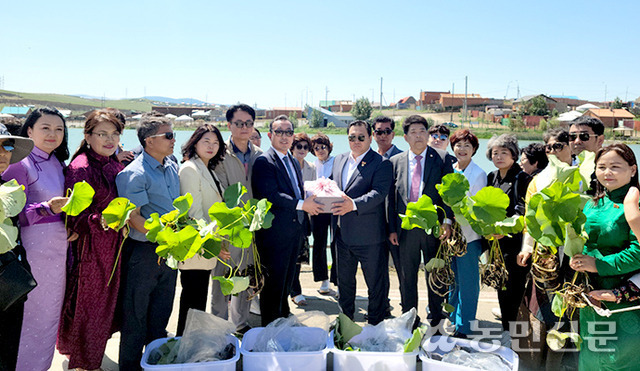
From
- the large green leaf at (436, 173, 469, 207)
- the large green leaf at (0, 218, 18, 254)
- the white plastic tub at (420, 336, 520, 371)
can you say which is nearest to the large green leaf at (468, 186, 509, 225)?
the large green leaf at (436, 173, 469, 207)

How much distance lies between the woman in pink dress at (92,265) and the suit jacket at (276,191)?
3.28 ft

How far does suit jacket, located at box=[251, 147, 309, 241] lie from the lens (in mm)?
3236

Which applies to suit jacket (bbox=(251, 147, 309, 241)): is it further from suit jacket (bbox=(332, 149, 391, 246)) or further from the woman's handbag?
the woman's handbag

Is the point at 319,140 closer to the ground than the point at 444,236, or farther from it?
farther from it

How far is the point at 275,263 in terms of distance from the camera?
129 inches

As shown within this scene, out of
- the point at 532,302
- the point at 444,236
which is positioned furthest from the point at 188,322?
the point at 532,302

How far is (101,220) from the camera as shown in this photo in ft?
8.43

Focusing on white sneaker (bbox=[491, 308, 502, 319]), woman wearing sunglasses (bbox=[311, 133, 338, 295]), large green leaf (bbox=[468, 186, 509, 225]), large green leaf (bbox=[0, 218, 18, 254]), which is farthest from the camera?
woman wearing sunglasses (bbox=[311, 133, 338, 295])

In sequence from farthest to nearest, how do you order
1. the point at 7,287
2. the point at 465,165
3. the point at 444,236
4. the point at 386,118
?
the point at 386,118 < the point at 465,165 < the point at 444,236 < the point at 7,287

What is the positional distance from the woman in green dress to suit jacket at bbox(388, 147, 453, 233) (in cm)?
129

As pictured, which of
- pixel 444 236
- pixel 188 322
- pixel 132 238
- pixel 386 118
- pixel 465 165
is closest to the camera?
pixel 188 322

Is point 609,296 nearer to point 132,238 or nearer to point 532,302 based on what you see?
point 532,302

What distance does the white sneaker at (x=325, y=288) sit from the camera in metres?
4.57

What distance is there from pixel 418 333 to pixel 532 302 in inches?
38.4
